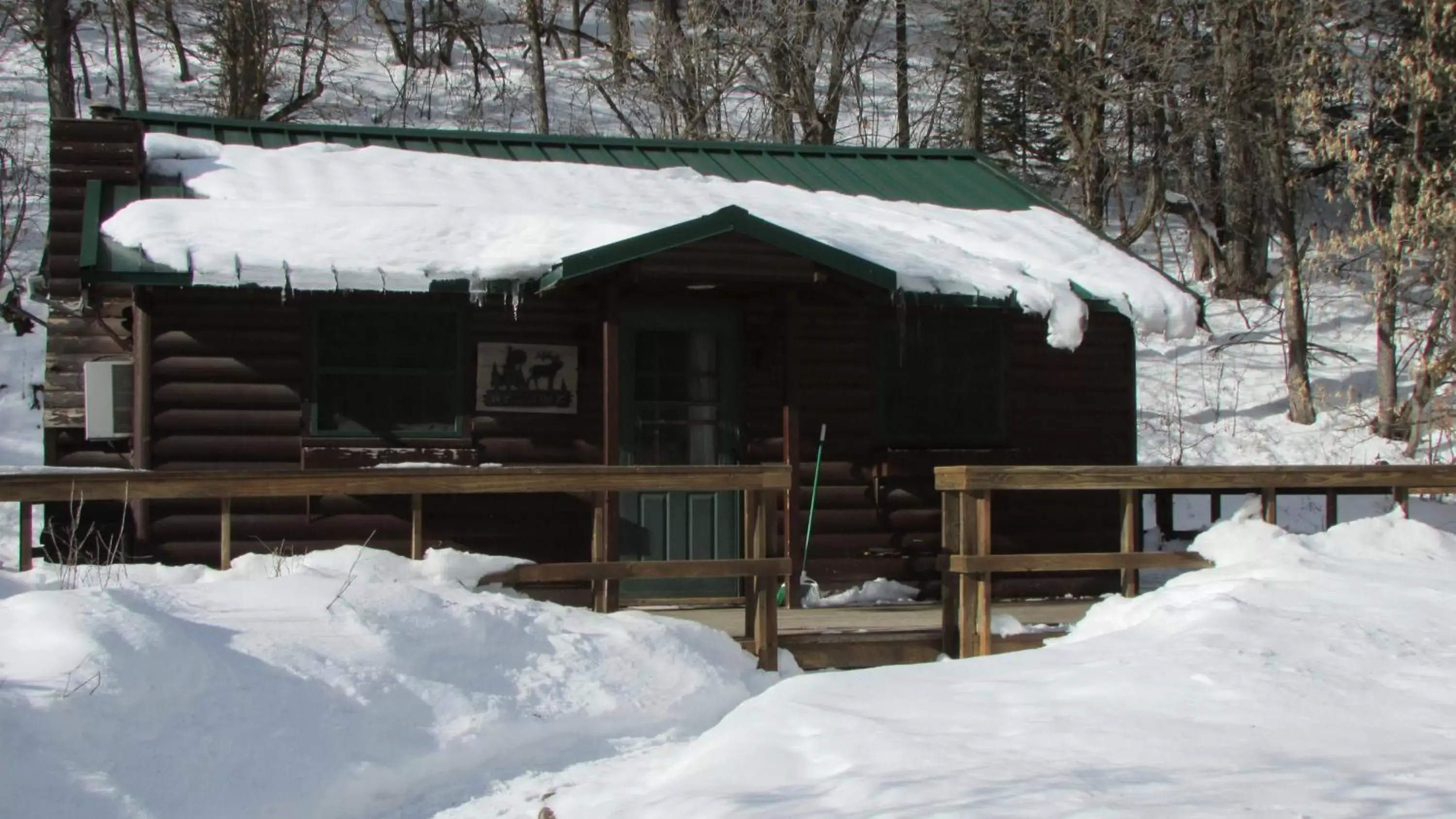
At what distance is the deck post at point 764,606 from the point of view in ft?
26.3

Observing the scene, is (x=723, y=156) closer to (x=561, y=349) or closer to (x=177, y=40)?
(x=561, y=349)

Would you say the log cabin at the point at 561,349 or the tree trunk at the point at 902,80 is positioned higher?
the tree trunk at the point at 902,80

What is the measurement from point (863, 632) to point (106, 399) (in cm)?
567

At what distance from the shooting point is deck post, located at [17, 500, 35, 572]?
7285 millimetres

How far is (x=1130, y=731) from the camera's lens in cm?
513

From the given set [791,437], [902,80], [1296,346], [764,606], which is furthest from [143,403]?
[902,80]

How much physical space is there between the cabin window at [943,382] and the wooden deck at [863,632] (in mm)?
1706

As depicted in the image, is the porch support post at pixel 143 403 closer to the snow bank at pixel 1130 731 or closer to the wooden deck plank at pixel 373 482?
the wooden deck plank at pixel 373 482

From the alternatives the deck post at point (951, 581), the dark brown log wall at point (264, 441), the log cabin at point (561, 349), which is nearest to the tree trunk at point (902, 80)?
the log cabin at point (561, 349)

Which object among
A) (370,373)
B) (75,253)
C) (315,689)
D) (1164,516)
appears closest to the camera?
(315,689)

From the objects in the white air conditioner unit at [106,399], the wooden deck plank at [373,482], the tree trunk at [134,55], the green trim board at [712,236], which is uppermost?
the tree trunk at [134,55]

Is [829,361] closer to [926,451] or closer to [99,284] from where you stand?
[926,451]

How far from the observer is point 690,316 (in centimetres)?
1087

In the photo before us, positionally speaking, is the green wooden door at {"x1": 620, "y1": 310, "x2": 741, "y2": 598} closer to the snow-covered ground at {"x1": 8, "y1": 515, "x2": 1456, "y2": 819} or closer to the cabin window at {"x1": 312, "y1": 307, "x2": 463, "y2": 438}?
the cabin window at {"x1": 312, "y1": 307, "x2": 463, "y2": 438}
